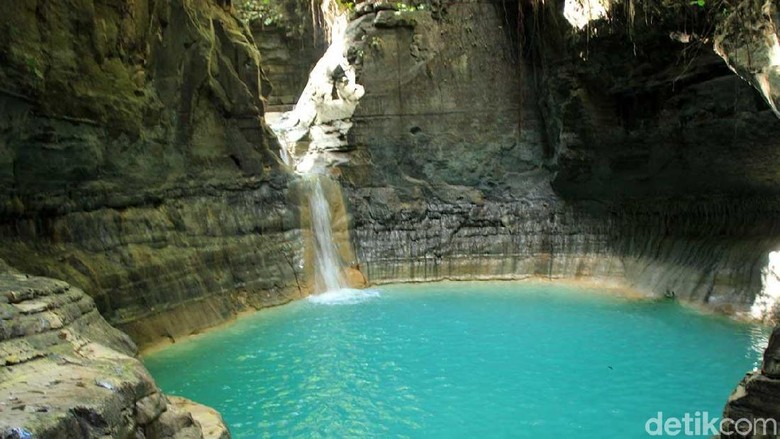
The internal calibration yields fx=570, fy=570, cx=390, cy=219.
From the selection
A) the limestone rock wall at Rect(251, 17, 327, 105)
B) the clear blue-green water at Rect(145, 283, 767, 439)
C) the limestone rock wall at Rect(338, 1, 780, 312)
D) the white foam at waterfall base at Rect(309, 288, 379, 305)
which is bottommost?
the clear blue-green water at Rect(145, 283, 767, 439)

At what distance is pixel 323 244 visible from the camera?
36.3 feet

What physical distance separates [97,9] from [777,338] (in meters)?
8.15

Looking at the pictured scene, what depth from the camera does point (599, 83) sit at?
10359 mm

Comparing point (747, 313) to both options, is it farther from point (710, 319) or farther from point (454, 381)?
point (454, 381)

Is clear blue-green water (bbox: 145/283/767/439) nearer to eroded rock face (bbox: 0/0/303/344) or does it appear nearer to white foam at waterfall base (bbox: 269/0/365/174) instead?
eroded rock face (bbox: 0/0/303/344)

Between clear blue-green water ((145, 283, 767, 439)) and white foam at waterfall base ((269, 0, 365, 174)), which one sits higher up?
white foam at waterfall base ((269, 0, 365, 174))

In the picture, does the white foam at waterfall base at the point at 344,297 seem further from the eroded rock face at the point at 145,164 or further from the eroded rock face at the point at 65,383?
the eroded rock face at the point at 65,383

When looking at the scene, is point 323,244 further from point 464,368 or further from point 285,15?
point 285,15

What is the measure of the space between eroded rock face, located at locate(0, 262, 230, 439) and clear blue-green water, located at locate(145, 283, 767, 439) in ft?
4.34

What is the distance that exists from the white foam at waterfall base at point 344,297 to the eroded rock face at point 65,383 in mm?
5099

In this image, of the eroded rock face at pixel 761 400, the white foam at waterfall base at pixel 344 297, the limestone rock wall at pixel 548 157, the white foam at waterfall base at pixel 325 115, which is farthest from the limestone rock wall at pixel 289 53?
the eroded rock face at pixel 761 400

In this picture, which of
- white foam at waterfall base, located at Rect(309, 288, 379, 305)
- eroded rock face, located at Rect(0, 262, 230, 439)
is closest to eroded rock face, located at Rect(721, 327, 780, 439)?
eroded rock face, located at Rect(0, 262, 230, 439)

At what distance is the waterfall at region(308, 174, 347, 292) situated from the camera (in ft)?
35.3

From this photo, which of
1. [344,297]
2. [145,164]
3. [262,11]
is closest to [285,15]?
[262,11]
